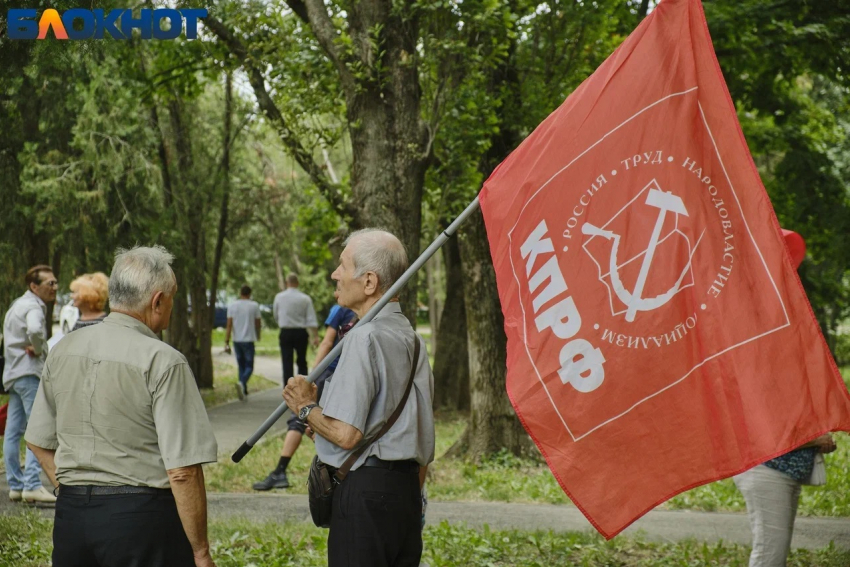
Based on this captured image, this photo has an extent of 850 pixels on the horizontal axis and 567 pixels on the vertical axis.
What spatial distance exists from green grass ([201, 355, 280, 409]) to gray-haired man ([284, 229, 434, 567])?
45.4 ft

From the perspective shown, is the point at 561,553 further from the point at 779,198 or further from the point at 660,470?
the point at 779,198

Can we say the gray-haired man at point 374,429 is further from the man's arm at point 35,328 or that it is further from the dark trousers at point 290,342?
the dark trousers at point 290,342

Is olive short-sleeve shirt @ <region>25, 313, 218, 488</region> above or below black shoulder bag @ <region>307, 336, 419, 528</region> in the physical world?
above

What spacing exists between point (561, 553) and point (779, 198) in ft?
48.0

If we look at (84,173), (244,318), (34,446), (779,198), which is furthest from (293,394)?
(779,198)

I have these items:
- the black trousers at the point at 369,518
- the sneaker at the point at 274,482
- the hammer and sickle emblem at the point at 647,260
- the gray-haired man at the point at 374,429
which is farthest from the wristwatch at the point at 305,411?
the sneaker at the point at 274,482

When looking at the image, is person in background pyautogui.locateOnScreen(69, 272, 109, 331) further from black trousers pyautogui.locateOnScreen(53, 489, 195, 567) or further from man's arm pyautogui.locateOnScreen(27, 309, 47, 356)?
black trousers pyautogui.locateOnScreen(53, 489, 195, 567)

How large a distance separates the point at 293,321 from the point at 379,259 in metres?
12.1

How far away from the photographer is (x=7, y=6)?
592 centimetres

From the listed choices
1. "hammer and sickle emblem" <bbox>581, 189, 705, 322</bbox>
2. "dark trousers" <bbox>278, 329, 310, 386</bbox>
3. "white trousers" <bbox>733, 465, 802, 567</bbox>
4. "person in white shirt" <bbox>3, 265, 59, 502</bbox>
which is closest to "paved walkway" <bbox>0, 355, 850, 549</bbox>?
"person in white shirt" <bbox>3, 265, 59, 502</bbox>

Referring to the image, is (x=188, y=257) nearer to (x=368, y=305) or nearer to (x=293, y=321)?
(x=293, y=321)

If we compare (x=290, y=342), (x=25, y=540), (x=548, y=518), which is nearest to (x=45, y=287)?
(x=25, y=540)

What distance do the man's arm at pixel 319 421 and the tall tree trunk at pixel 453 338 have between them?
1318 centimetres

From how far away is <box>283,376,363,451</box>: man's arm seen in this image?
3.66 m
